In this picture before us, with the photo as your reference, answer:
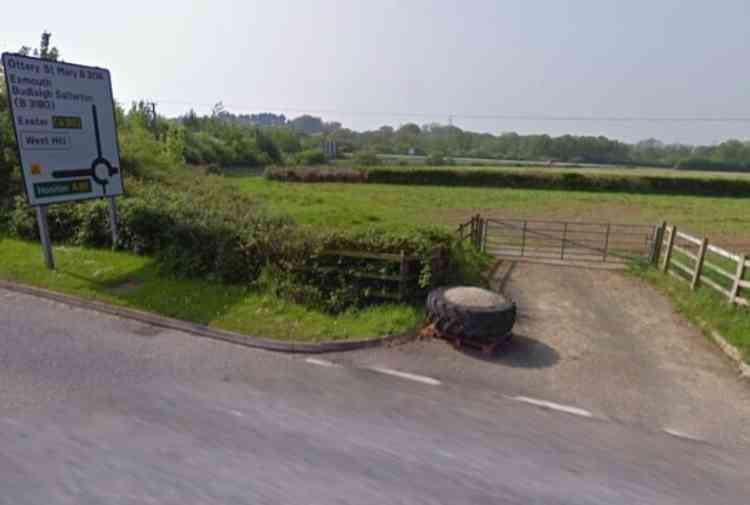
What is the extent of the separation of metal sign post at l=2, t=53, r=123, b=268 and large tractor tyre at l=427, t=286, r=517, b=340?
725 cm

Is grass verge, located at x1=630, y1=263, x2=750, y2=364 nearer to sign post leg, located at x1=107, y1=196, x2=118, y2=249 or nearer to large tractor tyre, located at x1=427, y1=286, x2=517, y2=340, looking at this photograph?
large tractor tyre, located at x1=427, y1=286, x2=517, y2=340

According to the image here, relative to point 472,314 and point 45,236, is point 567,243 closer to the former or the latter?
point 472,314

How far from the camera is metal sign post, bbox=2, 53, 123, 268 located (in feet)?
24.5

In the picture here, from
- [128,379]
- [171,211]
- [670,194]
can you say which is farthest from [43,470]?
[670,194]

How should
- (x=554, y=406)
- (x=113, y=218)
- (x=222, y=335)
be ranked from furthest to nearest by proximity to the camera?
(x=113, y=218) < (x=222, y=335) < (x=554, y=406)

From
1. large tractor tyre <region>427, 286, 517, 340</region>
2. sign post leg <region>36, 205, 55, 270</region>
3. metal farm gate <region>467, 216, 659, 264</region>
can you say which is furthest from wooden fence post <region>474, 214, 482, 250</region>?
sign post leg <region>36, 205, 55, 270</region>

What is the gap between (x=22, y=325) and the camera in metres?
6.15

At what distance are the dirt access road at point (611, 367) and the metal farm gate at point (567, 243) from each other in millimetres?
3938

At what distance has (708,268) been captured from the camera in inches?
348

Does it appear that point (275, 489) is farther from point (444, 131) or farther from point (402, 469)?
point (444, 131)

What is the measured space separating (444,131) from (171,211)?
11002 cm

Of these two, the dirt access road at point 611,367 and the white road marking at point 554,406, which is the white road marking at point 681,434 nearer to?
the dirt access road at point 611,367

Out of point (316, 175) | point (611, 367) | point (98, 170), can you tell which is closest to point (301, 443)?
point (611, 367)

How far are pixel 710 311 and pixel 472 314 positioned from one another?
439 cm
